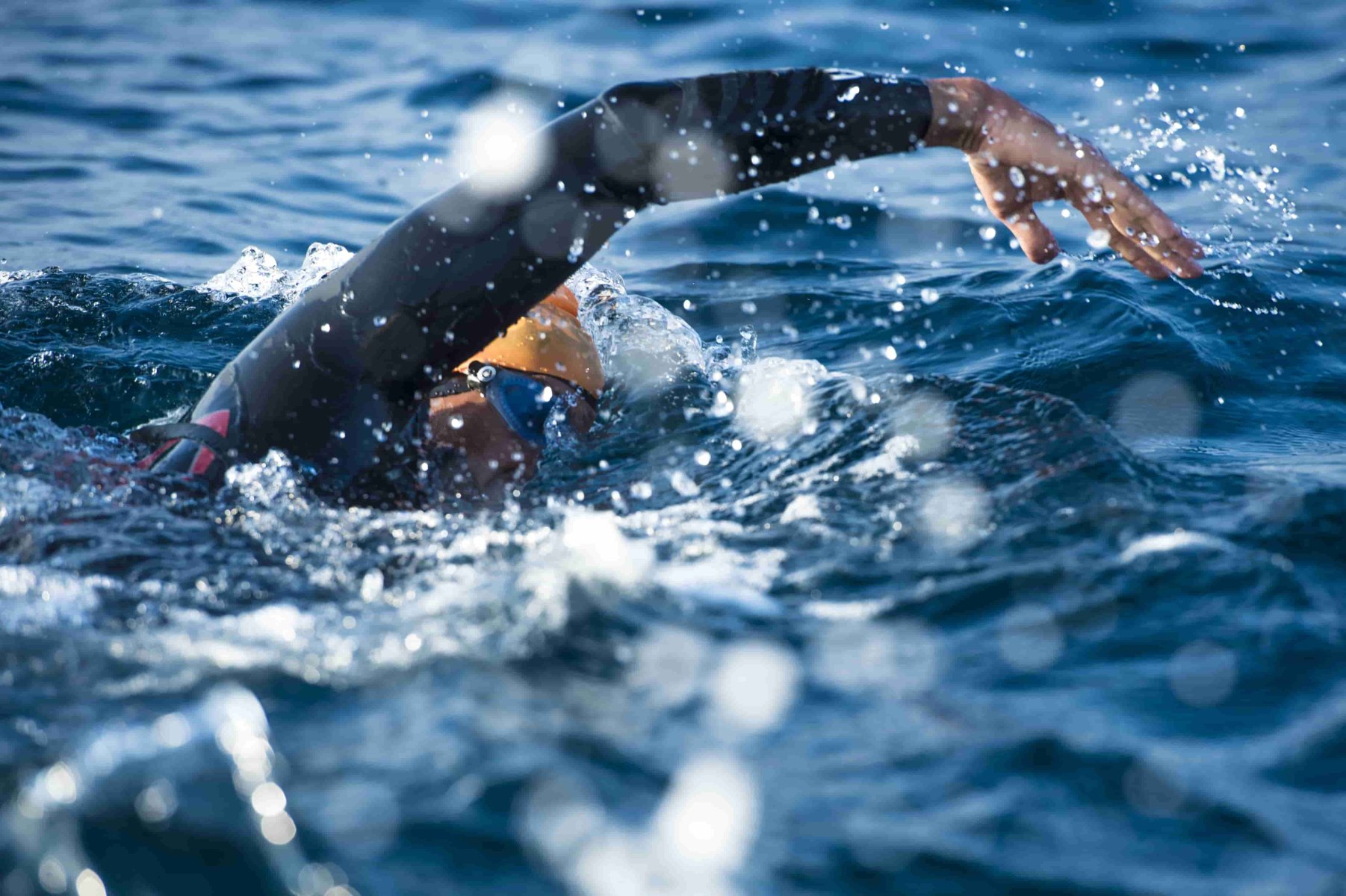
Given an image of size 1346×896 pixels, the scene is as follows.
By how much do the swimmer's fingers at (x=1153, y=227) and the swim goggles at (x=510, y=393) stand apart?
1.59m

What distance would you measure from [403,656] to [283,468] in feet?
2.93

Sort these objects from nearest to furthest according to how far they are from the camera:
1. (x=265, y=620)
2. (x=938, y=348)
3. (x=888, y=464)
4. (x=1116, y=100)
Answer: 1. (x=265, y=620)
2. (x=888, y=464)
3. (x=938, y=348)
4. (x=1116, y=100)

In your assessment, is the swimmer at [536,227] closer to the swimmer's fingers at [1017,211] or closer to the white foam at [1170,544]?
the swimmer's fingers at [1017,211]

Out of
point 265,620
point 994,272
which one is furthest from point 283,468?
point 994,272

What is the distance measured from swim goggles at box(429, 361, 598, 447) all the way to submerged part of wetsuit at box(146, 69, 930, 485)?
15.4 inches

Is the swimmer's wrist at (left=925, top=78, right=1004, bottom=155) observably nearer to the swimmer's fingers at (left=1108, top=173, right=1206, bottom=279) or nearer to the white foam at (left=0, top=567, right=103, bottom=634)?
the swimmer's fingers at (left=1108, top=173, right=1206, bottom=279)

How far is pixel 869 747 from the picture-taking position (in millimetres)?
1946

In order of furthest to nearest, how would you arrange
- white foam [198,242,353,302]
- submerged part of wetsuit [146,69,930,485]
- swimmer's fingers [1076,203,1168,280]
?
white foam [198,242,353,302] → swimmer's fingers [1076,203,1168,280] → submerged part of wetsuit [146,69,930,485]

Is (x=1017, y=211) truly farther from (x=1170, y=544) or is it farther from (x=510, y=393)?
(x=510, y=393)

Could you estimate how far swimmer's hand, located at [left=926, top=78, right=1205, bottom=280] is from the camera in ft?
9.84

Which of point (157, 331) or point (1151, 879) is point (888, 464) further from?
point (157, 331)

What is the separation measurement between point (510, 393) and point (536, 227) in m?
0.70

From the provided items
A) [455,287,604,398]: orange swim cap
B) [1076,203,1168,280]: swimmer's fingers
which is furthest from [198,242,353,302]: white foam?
[1076,203,1168,280]: swimmer's fingers

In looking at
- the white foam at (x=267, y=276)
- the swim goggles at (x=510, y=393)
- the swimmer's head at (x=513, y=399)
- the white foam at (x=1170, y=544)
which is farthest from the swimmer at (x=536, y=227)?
the white foam at (x=267, y=276)
